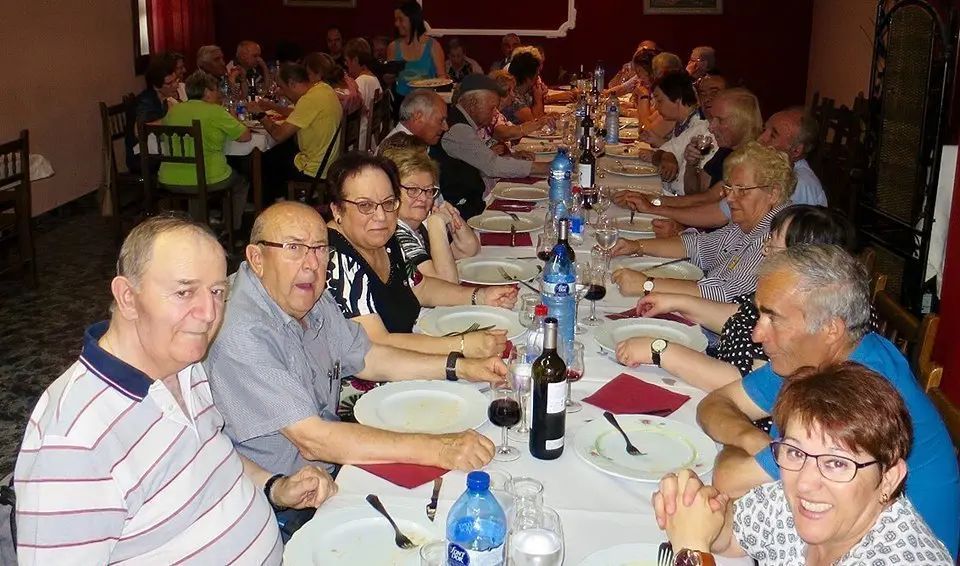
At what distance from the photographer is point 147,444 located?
1.58 m

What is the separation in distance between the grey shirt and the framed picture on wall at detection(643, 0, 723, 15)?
9.70 m

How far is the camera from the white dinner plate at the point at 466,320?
9.45ft

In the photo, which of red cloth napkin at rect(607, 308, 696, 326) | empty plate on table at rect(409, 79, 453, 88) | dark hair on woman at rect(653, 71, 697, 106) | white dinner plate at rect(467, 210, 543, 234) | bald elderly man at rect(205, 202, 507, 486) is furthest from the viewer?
empty plate on table at rect(409, 79, 453, 88)

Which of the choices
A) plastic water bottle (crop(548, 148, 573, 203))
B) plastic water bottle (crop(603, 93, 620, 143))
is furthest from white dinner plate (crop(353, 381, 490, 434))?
plastic water bottle (crop(603, 93, 620, 143))

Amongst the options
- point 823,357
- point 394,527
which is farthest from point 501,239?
point 394,527

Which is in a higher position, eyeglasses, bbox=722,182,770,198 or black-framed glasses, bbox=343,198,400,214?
black-framed glasses, bbox=343,198,400,214

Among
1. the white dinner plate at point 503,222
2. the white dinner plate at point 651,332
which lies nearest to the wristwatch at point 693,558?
the white dinner plate at point 651,332

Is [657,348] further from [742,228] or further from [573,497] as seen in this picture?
[742,228]

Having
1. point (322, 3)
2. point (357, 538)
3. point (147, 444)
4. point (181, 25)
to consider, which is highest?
point (322, 3)

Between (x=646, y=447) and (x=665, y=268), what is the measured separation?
162 centimetres

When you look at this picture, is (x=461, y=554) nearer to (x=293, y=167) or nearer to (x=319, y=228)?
(x=319, y=228)

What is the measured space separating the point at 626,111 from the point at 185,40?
499 cm

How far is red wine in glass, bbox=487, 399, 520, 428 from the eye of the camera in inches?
80.0

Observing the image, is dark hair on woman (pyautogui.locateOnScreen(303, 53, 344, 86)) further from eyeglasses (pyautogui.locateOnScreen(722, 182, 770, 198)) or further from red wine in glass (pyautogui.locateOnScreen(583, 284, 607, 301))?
red wine in glass (pyautogui.locateOnScreen(583, 284, 607, 301))
